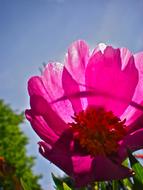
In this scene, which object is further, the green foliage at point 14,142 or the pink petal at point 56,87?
the green foliage at point 14,142

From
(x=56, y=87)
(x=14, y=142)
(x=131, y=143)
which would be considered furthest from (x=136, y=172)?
(x=14, y=142)

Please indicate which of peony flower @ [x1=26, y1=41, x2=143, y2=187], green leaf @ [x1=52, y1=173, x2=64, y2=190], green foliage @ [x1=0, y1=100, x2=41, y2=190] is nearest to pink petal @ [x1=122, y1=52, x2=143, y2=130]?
peony flower @ [x1=26, y1=41, x2=143, y2=187]

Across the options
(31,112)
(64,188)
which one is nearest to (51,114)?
(31,112)

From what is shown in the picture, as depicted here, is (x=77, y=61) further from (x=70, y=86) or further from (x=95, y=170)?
(x=95, y=170)

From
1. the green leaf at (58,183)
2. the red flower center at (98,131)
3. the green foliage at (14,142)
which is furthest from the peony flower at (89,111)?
the green foliage at (14,142)

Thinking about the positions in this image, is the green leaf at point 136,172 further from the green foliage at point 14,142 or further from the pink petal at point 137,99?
the green foliage at point 14,142

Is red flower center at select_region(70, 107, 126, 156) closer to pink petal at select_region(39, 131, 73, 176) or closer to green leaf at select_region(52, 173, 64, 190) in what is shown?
pink petal at select_region(39, 131, 73, 176)

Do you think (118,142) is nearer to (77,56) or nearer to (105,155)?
(105,155)
